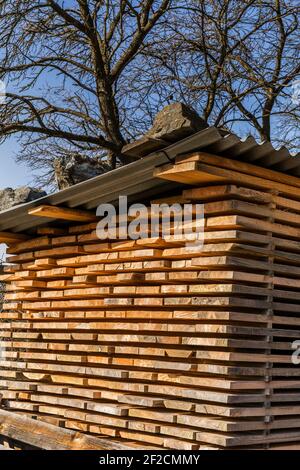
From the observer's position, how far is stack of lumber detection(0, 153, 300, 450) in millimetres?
6453

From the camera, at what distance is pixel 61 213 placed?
26.5ft

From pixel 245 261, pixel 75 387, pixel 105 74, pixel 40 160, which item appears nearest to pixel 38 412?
pixel 75 387

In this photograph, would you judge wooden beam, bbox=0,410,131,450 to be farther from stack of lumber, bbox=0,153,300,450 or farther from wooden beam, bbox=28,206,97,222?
wooden beam, bbox=28,206,97,222

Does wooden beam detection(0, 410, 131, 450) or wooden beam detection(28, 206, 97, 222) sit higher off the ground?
wooden beam detection(28, 206, 97, 222)

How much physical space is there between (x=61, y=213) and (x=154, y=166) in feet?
5.34

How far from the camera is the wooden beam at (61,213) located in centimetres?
802

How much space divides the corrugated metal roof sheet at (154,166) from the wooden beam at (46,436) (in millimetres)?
2166

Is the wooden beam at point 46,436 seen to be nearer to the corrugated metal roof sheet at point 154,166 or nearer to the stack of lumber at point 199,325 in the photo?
the stack of lumber at point 199,325

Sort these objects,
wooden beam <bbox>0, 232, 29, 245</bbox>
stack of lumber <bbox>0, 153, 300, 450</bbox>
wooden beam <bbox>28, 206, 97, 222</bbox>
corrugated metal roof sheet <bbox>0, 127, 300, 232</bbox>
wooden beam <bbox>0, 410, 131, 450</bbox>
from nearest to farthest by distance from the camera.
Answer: corrugated metal roof sheet <bbox>0, 127, 300, 232</bbox> < stack of lumber <bbox>0, 153, 300, 450</bbox> < wooden beam <bbox>0, 410, 131, 450</bbox> < wooden beam <bbox>28, 206, 97, 222</bbox> < wooden beam <bbox>0, 232, 29, 245</bbox>

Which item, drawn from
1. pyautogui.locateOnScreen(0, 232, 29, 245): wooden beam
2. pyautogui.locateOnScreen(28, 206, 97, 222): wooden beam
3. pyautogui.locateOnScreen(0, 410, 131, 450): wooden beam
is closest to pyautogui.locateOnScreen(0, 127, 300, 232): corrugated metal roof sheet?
pyautogui.locateOnScreen(28, 206, 97, 222): wooden beam

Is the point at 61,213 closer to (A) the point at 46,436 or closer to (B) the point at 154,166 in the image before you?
(B) the point at 154,166

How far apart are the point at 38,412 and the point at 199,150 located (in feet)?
12.4

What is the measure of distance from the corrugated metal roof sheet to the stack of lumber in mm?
102
